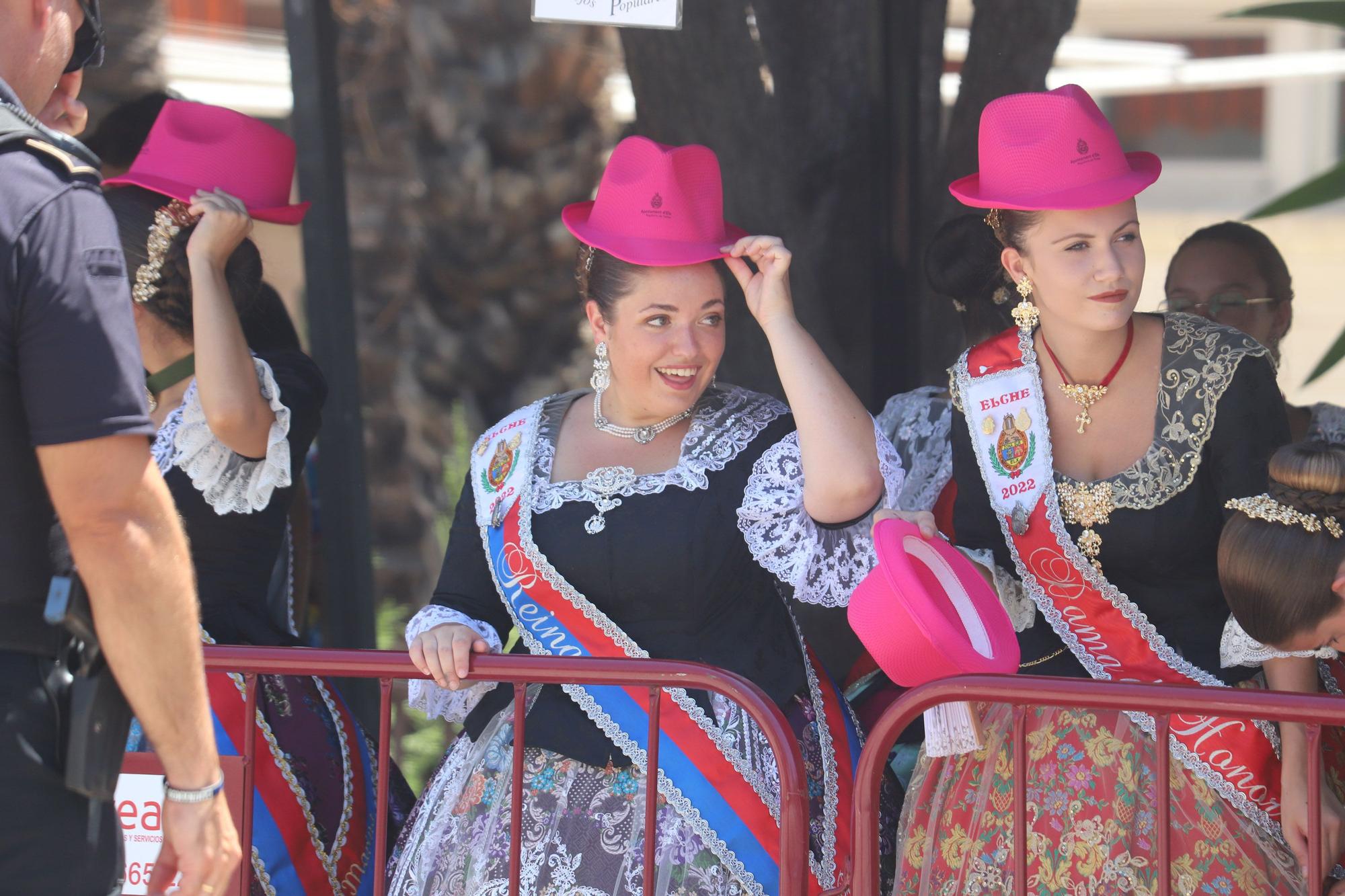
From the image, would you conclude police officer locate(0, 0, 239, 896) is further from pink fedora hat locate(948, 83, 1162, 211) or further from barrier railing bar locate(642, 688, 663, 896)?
pink fedora hat locate(948, 83, 1162, 211)

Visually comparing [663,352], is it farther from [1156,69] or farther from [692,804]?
[1156,69]

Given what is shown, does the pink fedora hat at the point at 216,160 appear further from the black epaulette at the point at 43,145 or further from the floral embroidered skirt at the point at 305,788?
the black epaulette at the point at 43,145

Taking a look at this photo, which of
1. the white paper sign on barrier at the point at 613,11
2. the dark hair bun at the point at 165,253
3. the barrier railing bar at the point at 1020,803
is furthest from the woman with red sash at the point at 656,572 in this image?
the dark hair bun at the point at 165,253

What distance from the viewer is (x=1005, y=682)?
2404 mm

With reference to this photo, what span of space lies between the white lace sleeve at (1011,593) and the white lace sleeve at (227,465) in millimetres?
1440

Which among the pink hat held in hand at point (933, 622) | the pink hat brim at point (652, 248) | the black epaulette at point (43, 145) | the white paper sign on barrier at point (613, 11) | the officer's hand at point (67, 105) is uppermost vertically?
the white paper sign on barrier at point (613, 11)

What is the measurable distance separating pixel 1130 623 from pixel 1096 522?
19 centimetres

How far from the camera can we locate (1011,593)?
2922mm

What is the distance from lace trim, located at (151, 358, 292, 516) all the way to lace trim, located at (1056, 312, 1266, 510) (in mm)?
1697

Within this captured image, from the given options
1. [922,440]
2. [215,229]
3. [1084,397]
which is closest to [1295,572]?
[1084,397]

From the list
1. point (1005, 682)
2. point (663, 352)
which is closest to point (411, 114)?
point (663, 352)

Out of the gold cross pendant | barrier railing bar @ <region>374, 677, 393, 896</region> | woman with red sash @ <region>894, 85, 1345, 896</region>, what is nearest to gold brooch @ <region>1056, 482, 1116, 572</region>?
woman with red sash @ <region>894, 85, 1345, 896</region>

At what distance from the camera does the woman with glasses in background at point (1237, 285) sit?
3.74m

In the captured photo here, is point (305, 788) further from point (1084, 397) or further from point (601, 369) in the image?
point (1084, 397)
